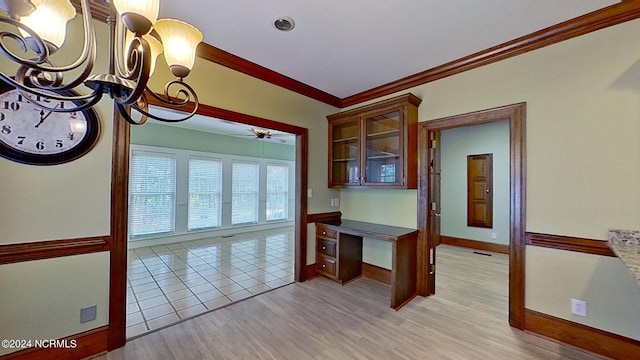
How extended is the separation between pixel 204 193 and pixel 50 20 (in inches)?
217

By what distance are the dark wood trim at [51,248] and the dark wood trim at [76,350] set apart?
2.04 feet

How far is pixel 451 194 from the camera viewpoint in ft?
Result: 18.3

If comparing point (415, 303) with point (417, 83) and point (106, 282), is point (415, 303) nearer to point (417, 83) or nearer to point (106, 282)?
point (417, 83)

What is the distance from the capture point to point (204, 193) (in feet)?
20.5

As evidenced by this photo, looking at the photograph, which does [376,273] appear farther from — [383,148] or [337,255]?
[383,148]

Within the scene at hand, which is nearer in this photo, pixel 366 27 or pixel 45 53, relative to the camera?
pixel 45 53

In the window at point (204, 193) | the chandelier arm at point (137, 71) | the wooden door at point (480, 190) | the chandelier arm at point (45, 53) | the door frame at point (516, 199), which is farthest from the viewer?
the window at point (204, 193)

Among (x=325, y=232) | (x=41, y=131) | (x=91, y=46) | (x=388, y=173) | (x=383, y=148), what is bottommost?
(x=325, y=232)

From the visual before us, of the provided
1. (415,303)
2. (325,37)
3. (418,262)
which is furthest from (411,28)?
(415,303)

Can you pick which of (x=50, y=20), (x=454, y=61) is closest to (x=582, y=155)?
(x=454, y=61)

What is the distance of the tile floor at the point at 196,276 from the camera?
2680mm

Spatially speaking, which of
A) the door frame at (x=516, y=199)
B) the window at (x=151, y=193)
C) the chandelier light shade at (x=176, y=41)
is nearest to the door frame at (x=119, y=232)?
the chandelier light shade at (x=176, y=41)

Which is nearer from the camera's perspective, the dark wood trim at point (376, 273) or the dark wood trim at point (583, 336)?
the dark wood trim at point (583, 336)

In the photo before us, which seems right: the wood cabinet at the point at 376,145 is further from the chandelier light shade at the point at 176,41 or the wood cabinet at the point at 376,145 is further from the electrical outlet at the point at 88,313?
the electrical outlet at the point at 88,313
